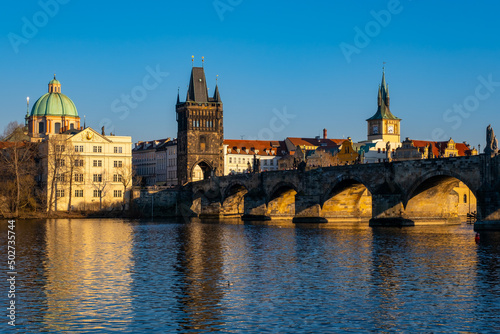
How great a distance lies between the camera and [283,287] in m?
29.4

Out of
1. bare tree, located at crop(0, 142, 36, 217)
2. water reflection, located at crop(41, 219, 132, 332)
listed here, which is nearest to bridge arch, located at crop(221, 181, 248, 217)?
bare tree, located at crop(0, 142, 36, 217)

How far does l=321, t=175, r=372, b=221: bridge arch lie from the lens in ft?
263

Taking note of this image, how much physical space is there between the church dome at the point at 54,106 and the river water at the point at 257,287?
93599 mm

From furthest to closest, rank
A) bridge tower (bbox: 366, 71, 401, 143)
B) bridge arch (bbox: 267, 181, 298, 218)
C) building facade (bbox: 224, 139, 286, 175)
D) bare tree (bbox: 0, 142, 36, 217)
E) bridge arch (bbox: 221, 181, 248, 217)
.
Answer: bridge tower (bbox: 366, 71, 401, 143) → building facade (bbox: 224, 139, 286, 175) → bridge arch (bbox: 221, 181, 248, 217) → bare tree (bbox: 0, 142, 36, 217) → bridge arch (bbox: 267, 181, 298, 218)

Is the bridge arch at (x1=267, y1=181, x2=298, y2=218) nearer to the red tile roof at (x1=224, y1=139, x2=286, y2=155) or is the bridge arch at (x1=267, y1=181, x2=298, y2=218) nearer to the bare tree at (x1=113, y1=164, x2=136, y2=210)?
the bare tree at (x1=113, y1=164, x2=136, y2=210)

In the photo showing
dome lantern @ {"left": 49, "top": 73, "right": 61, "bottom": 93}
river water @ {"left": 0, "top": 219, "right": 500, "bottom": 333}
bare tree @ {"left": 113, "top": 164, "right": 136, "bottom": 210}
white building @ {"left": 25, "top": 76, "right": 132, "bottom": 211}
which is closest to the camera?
river water @ {"left": 0, "top": 219, "right": 500, "bottom": 333}

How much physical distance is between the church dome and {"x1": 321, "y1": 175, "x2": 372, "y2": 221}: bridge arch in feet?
239

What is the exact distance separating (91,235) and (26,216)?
37.7m

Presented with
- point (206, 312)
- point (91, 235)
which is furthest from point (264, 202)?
point (206, 312)

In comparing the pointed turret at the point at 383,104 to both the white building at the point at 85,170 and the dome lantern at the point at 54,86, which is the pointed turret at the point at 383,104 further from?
the white building at the point at 85,170

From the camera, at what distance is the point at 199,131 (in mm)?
141375

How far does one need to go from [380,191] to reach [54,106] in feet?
287

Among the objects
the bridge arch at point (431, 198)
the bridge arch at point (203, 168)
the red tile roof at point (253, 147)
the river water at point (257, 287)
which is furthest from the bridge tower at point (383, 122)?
the river water at point (257, 287)

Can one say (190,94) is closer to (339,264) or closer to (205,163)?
(205,163)
